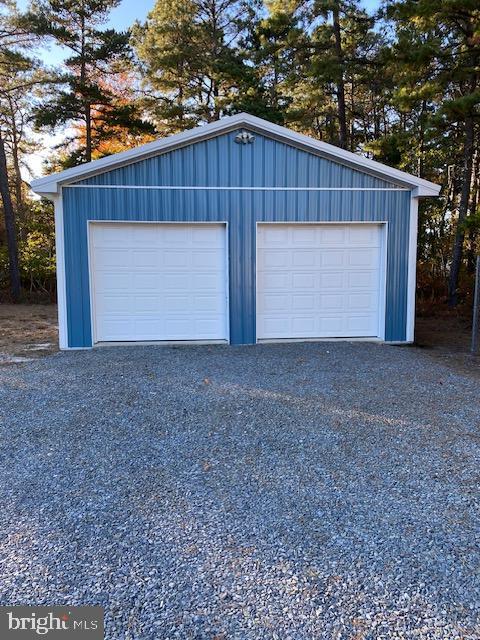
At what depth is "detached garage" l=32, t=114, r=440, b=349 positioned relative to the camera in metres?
7.17

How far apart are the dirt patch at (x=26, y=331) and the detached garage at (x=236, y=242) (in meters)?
0.72

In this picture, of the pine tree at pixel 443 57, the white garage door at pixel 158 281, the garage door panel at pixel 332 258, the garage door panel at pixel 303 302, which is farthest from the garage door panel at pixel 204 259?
the pine tree at pixel 443 57

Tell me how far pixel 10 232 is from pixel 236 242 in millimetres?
10702

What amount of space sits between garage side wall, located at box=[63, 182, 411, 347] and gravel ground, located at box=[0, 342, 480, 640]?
2.50 metres

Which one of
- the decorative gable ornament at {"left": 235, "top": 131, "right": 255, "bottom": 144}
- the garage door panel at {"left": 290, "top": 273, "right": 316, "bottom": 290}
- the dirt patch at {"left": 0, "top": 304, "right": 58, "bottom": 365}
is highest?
the decorative gable ornament at {"left": 235, "top": 131, "right": 255, "bottom": 144}

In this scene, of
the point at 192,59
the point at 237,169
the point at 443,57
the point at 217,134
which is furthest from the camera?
the point at 192,59

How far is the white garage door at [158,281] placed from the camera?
290 inches

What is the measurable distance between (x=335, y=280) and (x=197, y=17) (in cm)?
1397

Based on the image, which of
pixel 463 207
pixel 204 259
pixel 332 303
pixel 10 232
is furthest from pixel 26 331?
pixel 463 207

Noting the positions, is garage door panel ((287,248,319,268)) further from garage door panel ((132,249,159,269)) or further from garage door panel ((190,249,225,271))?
garage door panel ((132,249,159,269))

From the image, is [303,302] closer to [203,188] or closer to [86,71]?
[203,188]

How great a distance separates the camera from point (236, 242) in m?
7.44

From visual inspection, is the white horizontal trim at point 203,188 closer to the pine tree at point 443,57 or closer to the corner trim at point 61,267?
the corner trim at point 61,267

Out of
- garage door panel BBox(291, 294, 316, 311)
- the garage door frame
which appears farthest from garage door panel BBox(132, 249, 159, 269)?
garage door panel BBox(291, 294, 316, 311)
